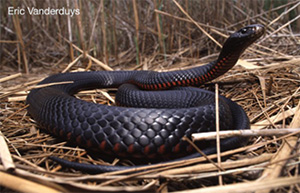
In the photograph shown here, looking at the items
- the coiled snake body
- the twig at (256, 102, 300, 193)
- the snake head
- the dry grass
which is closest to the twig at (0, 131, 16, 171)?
the dry grass

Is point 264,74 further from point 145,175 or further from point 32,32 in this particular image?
point 32,32

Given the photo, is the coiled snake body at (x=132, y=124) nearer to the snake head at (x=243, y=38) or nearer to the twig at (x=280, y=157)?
the twig at (x=280, y=157)

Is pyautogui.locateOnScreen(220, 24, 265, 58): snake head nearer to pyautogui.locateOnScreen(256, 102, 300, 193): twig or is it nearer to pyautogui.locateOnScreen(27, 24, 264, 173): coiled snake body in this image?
pyautogui.locateOnScreen(27, 24, 264, 173): coiled snake body

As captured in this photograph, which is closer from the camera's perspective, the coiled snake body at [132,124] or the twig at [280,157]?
the twig at [280,157]

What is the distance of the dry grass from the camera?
1.51m

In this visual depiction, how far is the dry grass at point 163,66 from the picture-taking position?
4.95 ft

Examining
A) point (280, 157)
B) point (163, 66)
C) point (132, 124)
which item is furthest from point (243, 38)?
point (163, 66)

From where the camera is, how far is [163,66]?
202 inches

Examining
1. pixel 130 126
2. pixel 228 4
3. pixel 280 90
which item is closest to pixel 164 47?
pixel 228 4

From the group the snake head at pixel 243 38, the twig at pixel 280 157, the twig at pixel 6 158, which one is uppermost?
the snake head at pixel 243 38

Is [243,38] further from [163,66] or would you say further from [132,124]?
[163,66]

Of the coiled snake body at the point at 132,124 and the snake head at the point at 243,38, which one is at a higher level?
the snake head at the point at 243,38

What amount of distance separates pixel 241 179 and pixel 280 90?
1729mm

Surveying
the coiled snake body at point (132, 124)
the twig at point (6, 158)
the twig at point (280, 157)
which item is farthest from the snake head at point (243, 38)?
the twig at point (6, 158)
